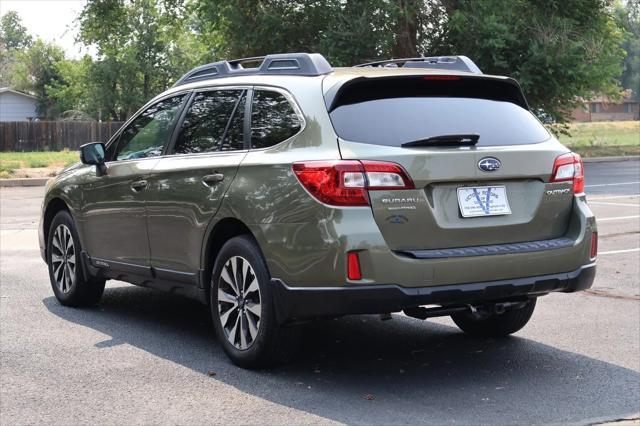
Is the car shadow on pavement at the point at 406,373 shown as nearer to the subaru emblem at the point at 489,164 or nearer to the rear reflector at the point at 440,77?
the subaru emblem at the point at 489,164

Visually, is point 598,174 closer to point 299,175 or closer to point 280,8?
point 280,8

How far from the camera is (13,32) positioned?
7057 inches

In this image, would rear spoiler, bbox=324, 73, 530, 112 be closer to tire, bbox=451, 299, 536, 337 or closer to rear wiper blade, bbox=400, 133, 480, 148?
rear wiper blade, bbox=400, 133, 480, 148

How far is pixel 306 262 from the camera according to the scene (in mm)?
5438

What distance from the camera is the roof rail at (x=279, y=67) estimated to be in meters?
6.09

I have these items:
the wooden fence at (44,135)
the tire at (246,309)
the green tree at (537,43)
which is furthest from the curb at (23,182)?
the wooden fence at (44,135)

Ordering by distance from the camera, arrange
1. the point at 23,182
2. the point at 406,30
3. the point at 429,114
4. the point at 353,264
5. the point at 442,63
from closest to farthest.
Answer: the point at 353,264, the point at 429,114, the point at 442,63, the point at 23,182, the point at 406,30

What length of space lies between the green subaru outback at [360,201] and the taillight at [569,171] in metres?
0.01

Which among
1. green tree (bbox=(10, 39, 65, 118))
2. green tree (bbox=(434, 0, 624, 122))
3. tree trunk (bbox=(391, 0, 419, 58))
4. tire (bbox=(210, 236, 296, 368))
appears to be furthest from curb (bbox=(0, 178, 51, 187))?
green tree (bbox=(10, 39, 65, 118))

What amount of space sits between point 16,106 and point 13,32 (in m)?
108

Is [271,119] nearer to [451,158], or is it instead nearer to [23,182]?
[451,158]

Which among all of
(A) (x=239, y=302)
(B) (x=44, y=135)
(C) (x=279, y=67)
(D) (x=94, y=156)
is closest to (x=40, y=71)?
(B) (x=44, y=135)

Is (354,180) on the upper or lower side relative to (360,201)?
upper

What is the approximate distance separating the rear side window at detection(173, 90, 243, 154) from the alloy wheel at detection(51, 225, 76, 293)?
1.76m
